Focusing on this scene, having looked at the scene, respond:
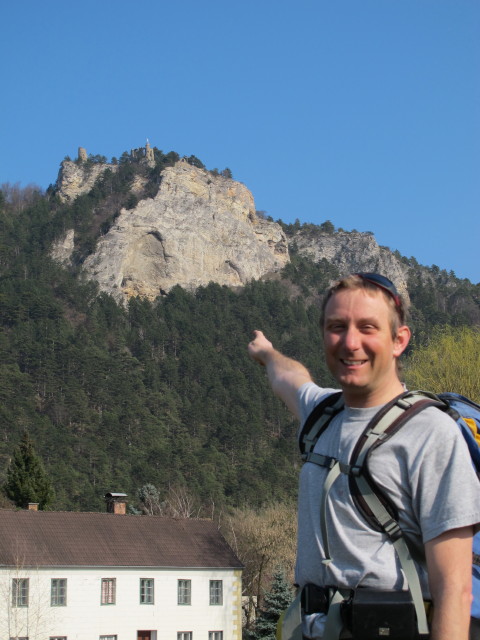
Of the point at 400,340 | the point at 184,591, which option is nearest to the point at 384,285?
the point at 400,340

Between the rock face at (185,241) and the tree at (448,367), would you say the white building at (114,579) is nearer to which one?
the tree at (448,367)

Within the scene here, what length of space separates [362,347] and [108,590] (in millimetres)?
36311

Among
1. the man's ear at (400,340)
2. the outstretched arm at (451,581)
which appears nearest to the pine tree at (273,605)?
the man's ear at (400,340)

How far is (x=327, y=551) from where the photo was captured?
2980mm

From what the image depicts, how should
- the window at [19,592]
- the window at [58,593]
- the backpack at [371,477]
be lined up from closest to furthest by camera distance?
the backpack at [371,477] → the window at [19,592] → the window at [58,593]

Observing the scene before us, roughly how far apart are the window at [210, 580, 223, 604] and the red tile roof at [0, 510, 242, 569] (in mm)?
795

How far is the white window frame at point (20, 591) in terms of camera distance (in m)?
35.1

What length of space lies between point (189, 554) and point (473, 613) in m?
38.0

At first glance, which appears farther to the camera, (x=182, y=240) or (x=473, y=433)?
(x=182, y=240)

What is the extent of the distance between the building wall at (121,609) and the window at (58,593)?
15 cm

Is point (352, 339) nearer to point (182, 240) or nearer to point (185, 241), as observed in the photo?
point (182, 240)

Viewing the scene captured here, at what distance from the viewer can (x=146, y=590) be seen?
38.4m

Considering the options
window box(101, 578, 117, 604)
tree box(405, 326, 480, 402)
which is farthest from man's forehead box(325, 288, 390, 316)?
tree box(405, 326, 480, 402)

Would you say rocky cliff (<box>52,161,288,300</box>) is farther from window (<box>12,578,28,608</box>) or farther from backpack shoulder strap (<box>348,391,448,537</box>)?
backpack shoulder strap (<box>348,391,448,537</box>)
